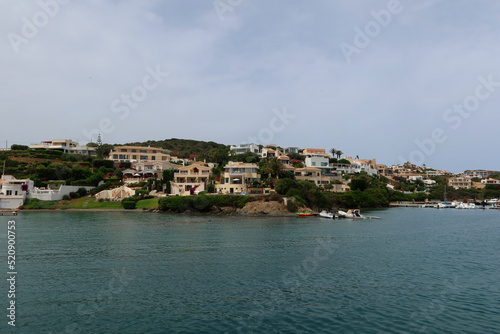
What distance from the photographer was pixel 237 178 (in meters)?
102

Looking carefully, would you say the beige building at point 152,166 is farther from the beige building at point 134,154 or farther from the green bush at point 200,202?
the green bush at point 200,202

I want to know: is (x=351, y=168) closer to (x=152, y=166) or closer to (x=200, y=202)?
(x=152, y=166)

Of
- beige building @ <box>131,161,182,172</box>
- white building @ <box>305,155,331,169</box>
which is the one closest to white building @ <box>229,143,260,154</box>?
white building @ <box>305,155,331,169</box>

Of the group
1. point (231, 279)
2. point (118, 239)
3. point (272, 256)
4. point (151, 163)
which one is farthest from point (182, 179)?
point (231, 279)

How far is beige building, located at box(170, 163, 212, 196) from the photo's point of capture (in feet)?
331

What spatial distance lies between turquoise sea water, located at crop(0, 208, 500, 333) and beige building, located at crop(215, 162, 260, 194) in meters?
52.1

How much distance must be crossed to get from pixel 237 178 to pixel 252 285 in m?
76.3

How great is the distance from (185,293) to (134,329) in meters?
5.81

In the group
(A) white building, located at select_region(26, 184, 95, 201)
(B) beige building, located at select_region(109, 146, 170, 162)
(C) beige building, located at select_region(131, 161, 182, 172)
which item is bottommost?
(A) white building, located at select_region(26, 184, 95, 201)

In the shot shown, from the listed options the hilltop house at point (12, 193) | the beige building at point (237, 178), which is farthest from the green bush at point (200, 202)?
the hilltop house at point (12, 193)

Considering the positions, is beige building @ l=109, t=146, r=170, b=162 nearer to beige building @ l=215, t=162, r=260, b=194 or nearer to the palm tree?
beige building @ l=215, t=162, r=260, b=194

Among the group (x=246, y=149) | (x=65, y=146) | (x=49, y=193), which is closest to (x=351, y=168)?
(x=246, y=149)

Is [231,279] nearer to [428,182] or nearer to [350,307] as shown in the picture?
[350,307]

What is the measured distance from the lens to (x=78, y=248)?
3888 cm
